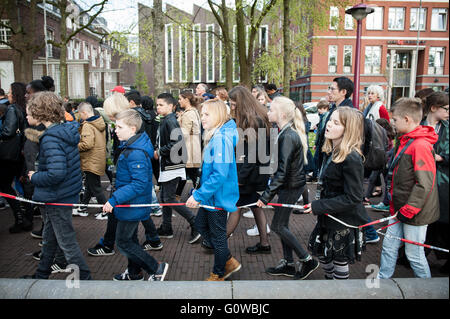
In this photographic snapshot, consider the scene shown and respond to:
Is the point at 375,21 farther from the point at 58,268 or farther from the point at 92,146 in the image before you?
the point at 58,268

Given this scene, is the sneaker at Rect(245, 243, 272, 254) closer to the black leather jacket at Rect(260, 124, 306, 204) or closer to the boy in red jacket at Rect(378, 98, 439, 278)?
the black leather jacket at Rect(260, 124, 306, 204)

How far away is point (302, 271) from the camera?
3.57m

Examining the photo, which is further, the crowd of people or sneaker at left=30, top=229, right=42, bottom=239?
sneaker at left=30, top=229, right=42, bottom=239

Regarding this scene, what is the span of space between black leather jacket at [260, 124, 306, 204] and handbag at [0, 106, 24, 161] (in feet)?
12.0

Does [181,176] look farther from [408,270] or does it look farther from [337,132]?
[408,270]

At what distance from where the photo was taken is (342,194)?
3039 millimetres

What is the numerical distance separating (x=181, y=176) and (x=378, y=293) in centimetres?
270

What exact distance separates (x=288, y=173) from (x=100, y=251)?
249 cm

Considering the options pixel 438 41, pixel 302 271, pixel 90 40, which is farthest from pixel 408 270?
pixel 90 40

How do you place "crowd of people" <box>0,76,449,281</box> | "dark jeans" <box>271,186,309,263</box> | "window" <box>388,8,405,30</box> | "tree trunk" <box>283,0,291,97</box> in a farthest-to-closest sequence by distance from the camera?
"window" <box>388,8,405,30</box> < "tree trunk" <box>283,0,291,97</box> < "dark jeans" <box>271,186,309,263</box> < "crowd of people" <box>0,76,449,281</box>

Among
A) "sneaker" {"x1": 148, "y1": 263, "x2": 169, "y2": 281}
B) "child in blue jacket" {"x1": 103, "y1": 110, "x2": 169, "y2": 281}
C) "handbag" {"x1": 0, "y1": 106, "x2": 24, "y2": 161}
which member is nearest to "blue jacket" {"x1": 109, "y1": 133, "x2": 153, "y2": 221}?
"child in blue jacket" {"x1": 103, "y1": 110, "x2": 169, "y2": 281}

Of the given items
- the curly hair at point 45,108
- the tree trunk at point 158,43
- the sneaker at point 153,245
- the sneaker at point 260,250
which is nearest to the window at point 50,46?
the tree trunk at point 158,43

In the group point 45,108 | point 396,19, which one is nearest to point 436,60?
point 396,19

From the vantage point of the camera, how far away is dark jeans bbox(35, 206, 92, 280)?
326 cm
